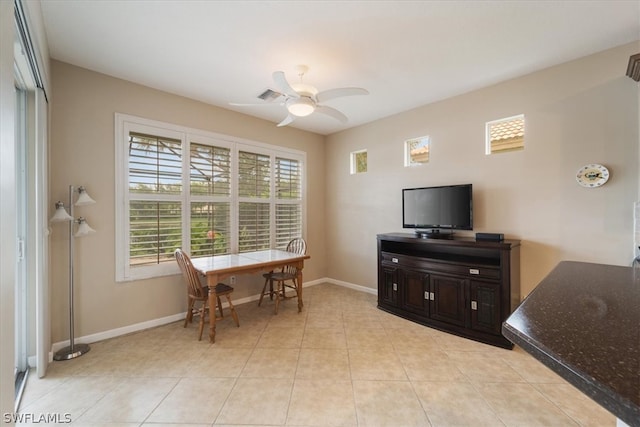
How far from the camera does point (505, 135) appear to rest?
10.9 ft

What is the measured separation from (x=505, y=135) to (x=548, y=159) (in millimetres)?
562

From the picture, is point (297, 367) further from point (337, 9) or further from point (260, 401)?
point (337, 9)

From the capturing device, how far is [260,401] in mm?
2018

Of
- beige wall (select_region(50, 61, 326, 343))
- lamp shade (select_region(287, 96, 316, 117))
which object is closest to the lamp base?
beige wall (select_region(50, 61, 326, 343))

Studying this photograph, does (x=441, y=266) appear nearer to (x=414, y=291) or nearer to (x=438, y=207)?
(x=414, y=291)

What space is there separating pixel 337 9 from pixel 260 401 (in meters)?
3.01

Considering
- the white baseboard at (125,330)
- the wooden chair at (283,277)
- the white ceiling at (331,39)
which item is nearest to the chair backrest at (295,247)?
the wooden chair at (283,277)

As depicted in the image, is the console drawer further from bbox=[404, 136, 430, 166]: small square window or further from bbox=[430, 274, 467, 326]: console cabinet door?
bbox=[404, 136, 430, 166]: small square window

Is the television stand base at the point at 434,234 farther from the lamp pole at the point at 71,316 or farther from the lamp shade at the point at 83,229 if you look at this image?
the lamp pole at the point at 71,316

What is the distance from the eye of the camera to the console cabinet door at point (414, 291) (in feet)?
11.2

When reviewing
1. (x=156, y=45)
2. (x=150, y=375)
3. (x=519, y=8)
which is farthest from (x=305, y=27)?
(x=150, y=375)

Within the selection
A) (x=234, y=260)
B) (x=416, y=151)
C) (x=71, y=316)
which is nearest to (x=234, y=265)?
(x=234, y=260)

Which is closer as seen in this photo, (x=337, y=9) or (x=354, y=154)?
(x=337, y=9)

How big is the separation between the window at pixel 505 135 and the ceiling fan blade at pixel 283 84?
251 cm
